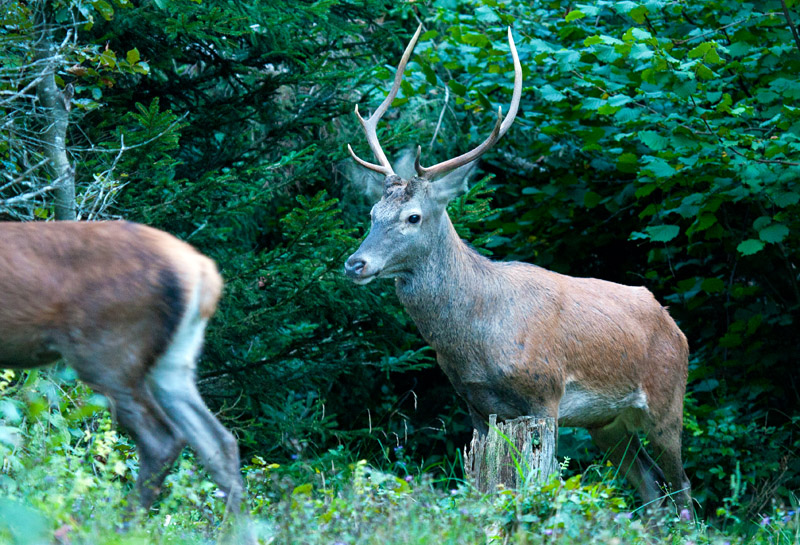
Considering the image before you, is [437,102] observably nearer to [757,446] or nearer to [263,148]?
[263,148]

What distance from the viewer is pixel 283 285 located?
20.1 feet

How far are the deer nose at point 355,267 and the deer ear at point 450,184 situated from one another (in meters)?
0.64

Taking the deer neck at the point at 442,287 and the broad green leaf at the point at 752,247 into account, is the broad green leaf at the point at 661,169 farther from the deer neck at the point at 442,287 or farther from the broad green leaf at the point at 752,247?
the deer neck at the point at 442,287

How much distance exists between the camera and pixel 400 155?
23.3 ft

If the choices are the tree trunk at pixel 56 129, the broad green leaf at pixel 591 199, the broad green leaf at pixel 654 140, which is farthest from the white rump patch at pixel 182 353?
the broad green leaf at pixel 591 199

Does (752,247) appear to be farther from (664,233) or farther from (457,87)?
(457,87)

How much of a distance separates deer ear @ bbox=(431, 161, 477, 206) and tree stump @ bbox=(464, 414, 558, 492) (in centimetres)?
141

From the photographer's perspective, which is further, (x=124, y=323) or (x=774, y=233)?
(x=774, y=233)

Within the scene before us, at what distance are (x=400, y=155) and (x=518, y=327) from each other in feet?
8.09

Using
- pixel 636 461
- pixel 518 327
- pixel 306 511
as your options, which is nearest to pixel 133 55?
pixel 518 327

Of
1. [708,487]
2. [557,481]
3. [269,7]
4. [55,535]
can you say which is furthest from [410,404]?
[55,535]

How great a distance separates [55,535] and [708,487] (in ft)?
19.3

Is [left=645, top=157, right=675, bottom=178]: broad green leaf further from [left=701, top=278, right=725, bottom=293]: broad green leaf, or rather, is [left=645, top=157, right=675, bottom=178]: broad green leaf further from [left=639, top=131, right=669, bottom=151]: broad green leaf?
[left=701, top=278, right=725, bottom=293]: broad green leaf

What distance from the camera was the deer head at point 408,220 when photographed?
16.3 feet
